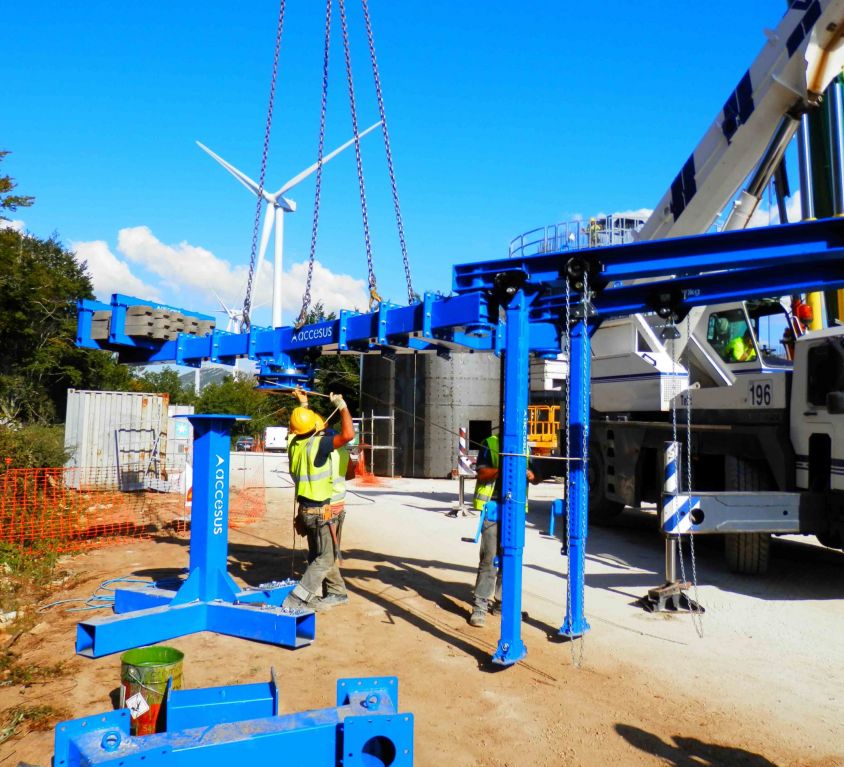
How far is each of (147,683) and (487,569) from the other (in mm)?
3405

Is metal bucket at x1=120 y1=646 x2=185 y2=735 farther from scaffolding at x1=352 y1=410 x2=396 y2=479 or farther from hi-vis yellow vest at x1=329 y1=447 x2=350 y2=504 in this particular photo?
scaffolding at x1=352 y1=410 x2=396 y2=479

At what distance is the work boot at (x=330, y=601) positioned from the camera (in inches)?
269

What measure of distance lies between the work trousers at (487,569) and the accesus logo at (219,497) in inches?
103

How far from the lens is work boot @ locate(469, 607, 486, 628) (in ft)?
21.2

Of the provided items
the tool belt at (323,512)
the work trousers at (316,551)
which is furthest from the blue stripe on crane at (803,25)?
the work trousers at (316,551)

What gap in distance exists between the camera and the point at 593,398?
12.0 m

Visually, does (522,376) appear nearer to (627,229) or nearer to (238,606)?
(238,606)

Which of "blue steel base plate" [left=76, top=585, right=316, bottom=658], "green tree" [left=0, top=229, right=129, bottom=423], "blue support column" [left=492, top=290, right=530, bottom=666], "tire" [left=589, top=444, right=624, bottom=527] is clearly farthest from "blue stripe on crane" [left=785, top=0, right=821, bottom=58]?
"green tree" [left=0, top=229, right=129, bottom=423]

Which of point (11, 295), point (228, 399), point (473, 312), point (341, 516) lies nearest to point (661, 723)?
point (473, 312)

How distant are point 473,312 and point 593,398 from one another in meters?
6.71

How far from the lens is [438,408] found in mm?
23531

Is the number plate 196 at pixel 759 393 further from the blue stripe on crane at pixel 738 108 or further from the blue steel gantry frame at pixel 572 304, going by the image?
the blue stripe on crane at pixel 738 108

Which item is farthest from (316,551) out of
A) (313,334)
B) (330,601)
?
(313,334)

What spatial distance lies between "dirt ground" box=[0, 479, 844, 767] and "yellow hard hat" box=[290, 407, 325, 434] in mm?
1775
